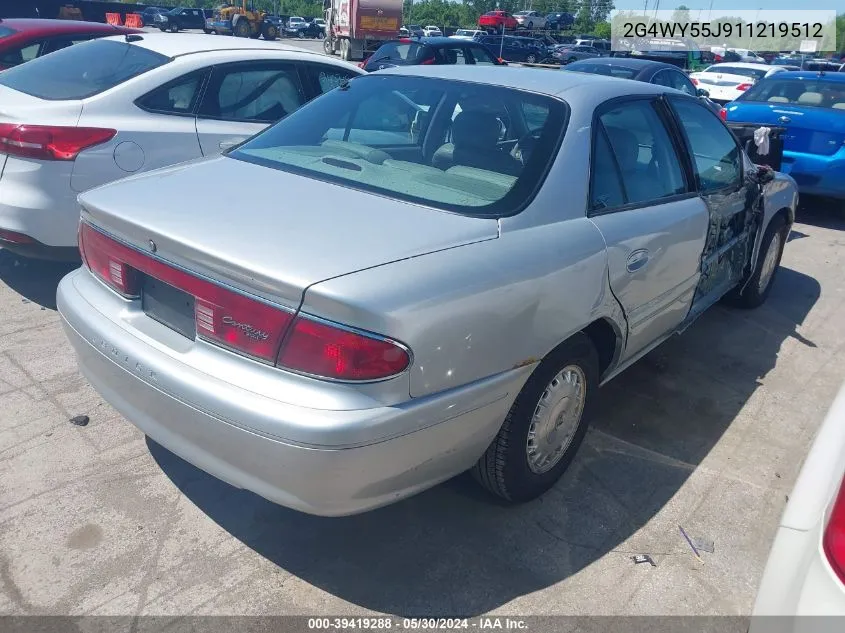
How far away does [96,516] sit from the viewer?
2676mm

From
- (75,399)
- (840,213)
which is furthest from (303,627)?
(840,213)

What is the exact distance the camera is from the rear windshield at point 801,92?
8.16 meters

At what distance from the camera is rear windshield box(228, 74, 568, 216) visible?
8.67ft

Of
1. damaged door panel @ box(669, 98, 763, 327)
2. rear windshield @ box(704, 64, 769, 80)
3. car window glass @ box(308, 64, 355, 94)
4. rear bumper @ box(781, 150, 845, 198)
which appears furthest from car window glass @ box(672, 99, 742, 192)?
rear windshield @ box(704, 64, 769, 80)

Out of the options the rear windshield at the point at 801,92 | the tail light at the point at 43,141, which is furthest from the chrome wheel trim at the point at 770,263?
the tail light at the point at 43,141

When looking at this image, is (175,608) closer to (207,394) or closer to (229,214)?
(207,394)

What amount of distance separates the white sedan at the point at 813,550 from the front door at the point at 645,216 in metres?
1.20

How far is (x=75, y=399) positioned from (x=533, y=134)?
246 cm

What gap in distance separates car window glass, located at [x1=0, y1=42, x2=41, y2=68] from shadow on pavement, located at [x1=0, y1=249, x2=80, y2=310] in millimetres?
2623

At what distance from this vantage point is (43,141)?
403 centimetres

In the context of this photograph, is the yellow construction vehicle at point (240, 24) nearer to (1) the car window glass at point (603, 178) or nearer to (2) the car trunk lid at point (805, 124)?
(2) the car trunk lid at point (805, 124)

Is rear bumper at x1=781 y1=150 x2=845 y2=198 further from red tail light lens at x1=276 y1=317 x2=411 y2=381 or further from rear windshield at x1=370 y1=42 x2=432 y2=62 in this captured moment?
rear windshield at x1=370 y1=42 x2=432 y2=62

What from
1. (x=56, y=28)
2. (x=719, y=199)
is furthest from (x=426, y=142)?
(x=56, y=28)

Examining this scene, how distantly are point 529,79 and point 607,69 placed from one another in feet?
25.1
